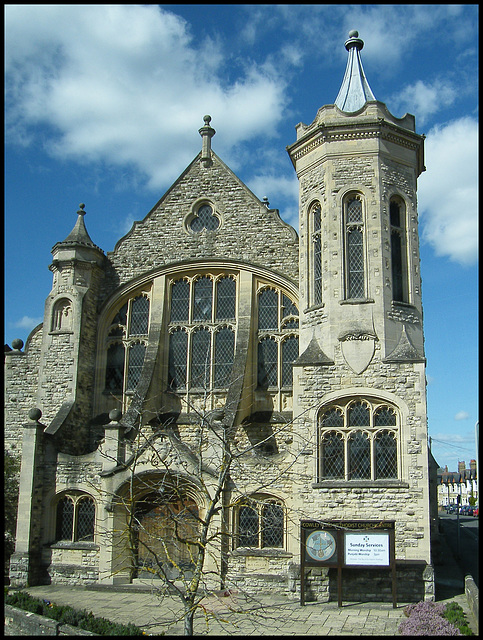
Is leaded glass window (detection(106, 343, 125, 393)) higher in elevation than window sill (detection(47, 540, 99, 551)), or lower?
higher

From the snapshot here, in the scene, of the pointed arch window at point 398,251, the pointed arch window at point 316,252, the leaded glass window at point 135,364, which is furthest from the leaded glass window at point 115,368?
the pointed arch window at point 398,251

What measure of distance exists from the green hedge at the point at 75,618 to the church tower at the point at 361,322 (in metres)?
6.25

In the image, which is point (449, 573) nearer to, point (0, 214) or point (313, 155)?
point (313, 155)

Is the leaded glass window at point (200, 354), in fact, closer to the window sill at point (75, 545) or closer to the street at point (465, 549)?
the window sill at point (75, 545)

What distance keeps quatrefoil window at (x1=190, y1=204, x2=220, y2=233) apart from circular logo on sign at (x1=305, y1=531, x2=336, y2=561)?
10963 millimetres

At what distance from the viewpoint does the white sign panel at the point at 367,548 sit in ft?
49.3

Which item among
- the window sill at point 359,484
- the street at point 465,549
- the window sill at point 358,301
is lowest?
the street at point 465,549

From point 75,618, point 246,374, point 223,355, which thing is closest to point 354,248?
point 246,374

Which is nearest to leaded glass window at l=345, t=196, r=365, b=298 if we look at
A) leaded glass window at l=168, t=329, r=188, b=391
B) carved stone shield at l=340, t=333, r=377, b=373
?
carved stone shield at l=340, t=333, r=377, b=373

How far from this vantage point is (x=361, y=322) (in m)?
17.7

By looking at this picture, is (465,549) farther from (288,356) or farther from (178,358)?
(178,358)

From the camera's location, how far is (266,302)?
21031 millimetres

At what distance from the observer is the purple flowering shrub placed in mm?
11305

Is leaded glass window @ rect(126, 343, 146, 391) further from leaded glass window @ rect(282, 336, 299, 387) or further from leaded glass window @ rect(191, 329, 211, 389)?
leaded glass window @ rect(282, 336, 299, 387)
